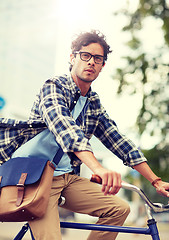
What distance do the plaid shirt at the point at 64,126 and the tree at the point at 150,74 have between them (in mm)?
3983

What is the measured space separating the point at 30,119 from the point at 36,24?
106 ft

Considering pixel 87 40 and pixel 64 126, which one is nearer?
pixel 64 126

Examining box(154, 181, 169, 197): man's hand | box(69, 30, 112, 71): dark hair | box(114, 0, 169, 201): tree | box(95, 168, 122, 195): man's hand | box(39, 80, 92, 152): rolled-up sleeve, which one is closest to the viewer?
box(95, 168, 122, 195): man's hand

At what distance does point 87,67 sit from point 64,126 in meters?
0.59

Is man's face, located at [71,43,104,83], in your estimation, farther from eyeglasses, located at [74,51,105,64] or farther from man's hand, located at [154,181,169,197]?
man's hand, located at [154,181,169,197]

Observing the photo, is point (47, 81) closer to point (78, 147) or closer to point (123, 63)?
point (78, 147)

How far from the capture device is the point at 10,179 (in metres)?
2.29

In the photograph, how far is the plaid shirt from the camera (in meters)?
2.16

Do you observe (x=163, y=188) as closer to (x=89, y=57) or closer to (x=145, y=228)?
(x=145, y=228)

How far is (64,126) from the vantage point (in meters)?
2.20

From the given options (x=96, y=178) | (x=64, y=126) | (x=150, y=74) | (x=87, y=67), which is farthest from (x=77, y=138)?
(x=150, y=74)

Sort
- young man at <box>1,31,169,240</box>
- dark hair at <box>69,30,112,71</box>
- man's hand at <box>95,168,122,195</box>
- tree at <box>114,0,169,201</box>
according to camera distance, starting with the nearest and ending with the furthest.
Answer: man's hand at <box>95,168,122,195</box>
young man at <box>1,31,169,240</box>
dark hair at <box>69,30,112,71</box>
tree at <box>114,0,169,201</box>

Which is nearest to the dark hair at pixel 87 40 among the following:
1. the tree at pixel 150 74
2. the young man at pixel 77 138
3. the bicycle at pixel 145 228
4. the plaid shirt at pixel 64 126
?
the young man at pixel 77 138

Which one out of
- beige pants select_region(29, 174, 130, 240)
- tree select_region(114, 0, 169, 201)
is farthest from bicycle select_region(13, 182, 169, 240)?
tree select_region(114, 0, 169, 201)
